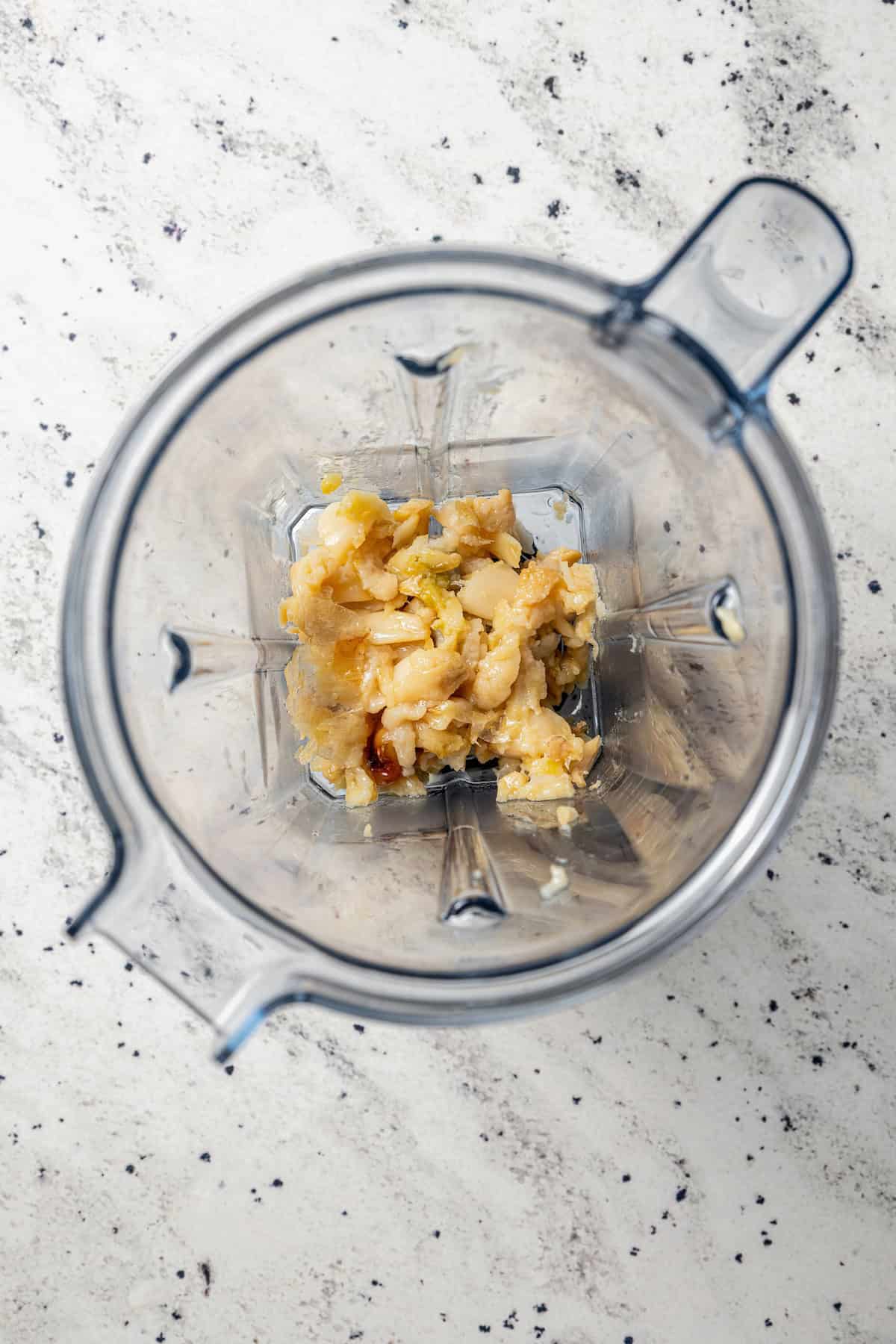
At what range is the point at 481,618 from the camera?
36.5 inches

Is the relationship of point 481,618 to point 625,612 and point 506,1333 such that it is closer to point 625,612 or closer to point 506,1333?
point 625,612

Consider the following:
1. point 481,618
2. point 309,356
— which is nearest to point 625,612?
point 481,618

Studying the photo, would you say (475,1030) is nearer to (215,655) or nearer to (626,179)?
(215,655)

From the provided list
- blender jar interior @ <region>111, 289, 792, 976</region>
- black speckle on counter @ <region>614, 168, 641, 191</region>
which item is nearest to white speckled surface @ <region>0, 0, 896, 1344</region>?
black speckle on counter @ <region>614, 168, 641, 191</region>

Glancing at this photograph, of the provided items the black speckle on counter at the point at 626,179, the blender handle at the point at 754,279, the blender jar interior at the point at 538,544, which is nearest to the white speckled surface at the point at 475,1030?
the black speckle on counter at the point at 626,179

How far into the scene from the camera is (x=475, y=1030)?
1079mm

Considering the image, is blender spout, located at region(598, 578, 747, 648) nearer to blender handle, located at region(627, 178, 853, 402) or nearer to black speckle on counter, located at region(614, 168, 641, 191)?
blender handle, located at region(627, 178, 853, 402)

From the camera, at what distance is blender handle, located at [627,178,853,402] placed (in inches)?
26.8

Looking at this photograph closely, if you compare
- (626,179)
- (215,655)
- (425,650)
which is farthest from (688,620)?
(626,179)

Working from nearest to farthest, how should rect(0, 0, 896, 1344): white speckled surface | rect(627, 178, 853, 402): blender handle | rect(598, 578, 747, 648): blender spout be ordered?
1. rect(627, 178, 853, 402): blender handle
2. rect(598, 578, 747, 648): blender spout
3. rect(0, 0, 896, 1344): white speckled surface

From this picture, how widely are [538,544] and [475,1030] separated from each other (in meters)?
0.50

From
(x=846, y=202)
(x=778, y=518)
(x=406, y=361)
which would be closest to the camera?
(x=778, y=518)

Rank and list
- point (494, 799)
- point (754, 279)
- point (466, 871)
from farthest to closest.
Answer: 1. point (494, 799)
2. point (466, 871)
3. point (754, 279)

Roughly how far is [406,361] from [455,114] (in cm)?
40
